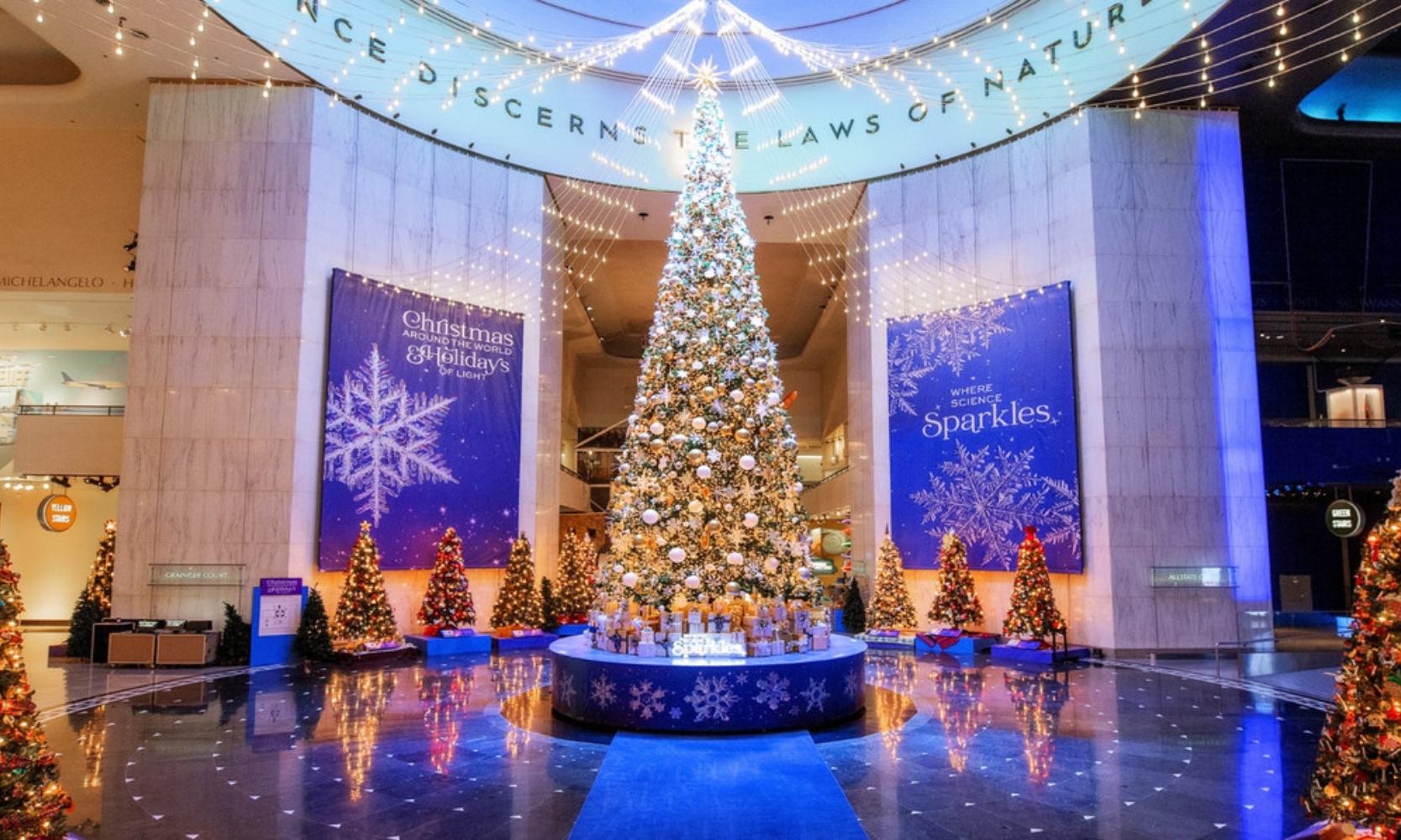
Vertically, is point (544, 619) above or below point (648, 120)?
below

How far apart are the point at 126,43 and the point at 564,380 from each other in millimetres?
16882

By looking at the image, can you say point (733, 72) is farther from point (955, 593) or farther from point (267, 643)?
point (267, 643)

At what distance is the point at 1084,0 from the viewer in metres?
13.0

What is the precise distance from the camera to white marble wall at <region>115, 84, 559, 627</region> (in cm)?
1227

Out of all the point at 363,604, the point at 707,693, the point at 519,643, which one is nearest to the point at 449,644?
the point at 519,643

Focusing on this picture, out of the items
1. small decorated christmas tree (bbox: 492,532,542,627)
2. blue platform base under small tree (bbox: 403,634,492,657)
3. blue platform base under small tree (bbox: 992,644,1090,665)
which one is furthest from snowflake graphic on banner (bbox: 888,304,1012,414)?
blue platform base under small tree (bbox: 403,634,492,657)

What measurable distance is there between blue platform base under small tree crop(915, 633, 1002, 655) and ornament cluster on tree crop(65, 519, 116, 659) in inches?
480

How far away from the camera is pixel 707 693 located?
7.41m

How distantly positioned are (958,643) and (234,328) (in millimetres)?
11939

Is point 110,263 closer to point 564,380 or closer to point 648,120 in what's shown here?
point 648,120

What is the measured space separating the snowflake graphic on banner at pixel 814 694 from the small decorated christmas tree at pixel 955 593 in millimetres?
6818

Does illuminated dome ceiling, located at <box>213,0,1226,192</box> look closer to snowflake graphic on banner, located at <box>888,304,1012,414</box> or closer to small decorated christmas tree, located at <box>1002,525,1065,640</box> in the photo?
snowflake graphic on banner, located at <box>888,304,1012,414</box>

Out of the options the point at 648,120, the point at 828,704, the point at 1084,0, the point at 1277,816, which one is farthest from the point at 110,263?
the point at 1277,816

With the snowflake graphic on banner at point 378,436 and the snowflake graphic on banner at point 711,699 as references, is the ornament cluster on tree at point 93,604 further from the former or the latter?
the snowflake graphic on banner at point 711,699
